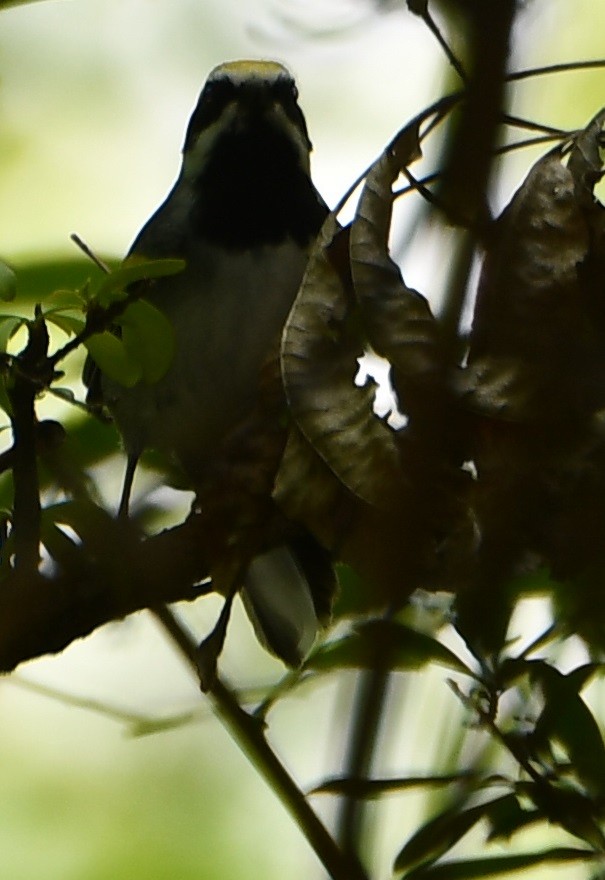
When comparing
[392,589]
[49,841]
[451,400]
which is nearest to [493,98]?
[392,589]

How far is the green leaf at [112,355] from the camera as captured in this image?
1162 millimetres

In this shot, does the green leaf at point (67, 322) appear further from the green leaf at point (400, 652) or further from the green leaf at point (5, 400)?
the green leaf at point (400, 652)

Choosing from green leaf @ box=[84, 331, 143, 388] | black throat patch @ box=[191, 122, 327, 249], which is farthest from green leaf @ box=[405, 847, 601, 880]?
black throat patch @ box=[191, 122, 327, 249]

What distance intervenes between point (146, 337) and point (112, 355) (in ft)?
0.15

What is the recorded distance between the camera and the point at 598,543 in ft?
3.57

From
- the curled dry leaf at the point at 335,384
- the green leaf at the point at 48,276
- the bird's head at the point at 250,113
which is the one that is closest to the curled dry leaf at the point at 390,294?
the curled dry leaf at the point at 335,384

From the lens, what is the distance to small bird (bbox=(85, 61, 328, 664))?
199cm

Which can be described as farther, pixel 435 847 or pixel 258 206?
pixel 258 206

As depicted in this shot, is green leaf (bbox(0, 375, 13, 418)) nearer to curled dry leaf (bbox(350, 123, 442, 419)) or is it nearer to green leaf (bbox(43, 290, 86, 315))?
green leaf (bbox(43, 290, 86, 315))

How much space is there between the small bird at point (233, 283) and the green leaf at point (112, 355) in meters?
0.72

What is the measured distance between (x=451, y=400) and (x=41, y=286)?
0.73 meters

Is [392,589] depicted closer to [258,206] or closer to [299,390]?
[299,390]

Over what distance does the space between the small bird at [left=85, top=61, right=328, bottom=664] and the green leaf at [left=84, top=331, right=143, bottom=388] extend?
716mm

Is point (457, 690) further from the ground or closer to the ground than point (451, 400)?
closer to the ground
